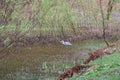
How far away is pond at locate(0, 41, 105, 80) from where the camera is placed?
19531 millimetres

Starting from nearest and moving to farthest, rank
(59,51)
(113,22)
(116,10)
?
1. (59,51)
2. (113,22)
3. (116,10)

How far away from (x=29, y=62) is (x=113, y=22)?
13.7 metres

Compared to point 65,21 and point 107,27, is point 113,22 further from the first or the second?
point 65,21

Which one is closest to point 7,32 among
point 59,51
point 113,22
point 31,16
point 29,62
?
point 31,16

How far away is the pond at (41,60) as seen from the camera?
19.5m

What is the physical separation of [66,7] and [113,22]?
923 cm

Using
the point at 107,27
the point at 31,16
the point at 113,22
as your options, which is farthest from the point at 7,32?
the point at 113,22

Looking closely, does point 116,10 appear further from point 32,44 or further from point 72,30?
point 32,44

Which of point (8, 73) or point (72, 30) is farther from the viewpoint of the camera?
point (72, 30)

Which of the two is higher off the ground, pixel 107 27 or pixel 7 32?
pixel 7 32

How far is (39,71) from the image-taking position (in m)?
20.2

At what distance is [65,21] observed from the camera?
1125 inches

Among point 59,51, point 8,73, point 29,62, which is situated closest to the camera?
point 8,73

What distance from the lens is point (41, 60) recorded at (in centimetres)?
2319
